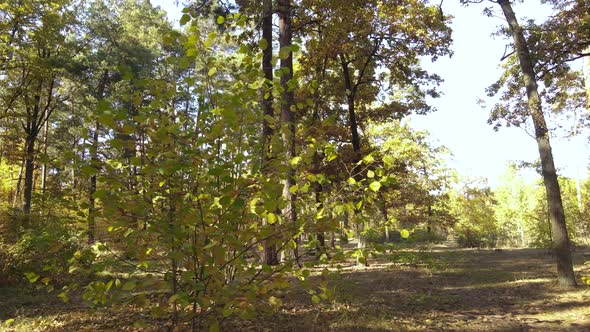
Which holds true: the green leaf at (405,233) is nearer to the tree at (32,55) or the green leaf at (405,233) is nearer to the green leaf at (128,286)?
the green leaf at (128,286)

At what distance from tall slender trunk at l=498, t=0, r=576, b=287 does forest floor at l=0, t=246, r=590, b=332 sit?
0.48m

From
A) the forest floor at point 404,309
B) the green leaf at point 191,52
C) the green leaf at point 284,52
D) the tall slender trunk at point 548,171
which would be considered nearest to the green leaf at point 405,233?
the green leaf at point 284,52

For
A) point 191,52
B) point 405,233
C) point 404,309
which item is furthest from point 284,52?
point 404,309

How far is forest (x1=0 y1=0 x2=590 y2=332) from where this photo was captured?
2104 mm

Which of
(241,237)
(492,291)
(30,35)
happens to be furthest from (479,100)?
(30,35)

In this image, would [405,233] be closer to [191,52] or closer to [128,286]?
[128,286]

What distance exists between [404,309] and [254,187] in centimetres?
468

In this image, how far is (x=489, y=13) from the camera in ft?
30.2

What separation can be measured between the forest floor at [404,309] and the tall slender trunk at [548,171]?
48 centimetres

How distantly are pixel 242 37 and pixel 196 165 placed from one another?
820 cm

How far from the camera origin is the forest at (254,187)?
2.10 meters

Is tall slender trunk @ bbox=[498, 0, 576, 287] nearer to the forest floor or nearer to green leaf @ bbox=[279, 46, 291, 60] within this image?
the forest floor

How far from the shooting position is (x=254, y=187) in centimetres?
234

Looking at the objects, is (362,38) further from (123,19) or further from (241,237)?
(123,19)
